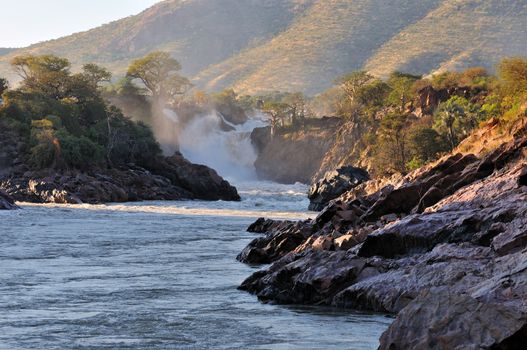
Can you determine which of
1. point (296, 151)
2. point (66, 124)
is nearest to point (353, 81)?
point (296, 151)

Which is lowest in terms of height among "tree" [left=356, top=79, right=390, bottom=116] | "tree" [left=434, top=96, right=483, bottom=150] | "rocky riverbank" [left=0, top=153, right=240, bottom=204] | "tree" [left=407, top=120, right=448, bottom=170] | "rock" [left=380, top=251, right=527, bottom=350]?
"rock" [left=380, top=251, right=527, bottom=350]

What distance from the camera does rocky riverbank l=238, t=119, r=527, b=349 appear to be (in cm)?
1112

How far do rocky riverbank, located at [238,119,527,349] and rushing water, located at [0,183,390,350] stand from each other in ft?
2.89

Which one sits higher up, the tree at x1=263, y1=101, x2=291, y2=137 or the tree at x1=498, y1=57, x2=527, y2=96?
the tree at x1=263, y1=101, x2=291, y2=137

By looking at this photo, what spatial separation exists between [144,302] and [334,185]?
52685 mm

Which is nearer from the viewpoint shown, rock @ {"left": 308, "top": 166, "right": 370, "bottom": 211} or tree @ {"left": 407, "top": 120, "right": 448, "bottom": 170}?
rock @ {"left": 308, "top": 166, "right": 370, "bottom": 211}

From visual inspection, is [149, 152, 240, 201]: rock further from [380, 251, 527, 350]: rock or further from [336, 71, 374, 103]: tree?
[380, 251, 527, 350]: rock

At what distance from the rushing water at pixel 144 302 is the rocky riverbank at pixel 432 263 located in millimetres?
879

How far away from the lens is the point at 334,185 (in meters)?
70.8

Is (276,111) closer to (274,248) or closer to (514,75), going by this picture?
(514,75)

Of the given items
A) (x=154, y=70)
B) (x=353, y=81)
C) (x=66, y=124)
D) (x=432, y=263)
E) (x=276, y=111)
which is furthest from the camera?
(x=154, y=70)

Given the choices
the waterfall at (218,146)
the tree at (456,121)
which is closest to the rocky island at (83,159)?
the tree at (456,121)

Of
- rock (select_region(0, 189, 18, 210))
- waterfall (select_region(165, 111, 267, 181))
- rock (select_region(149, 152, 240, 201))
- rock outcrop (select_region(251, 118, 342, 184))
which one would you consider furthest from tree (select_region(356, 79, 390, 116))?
rock (select_region(0, 189, 18, 210))

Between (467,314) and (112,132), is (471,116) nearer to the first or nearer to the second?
(112,132)
